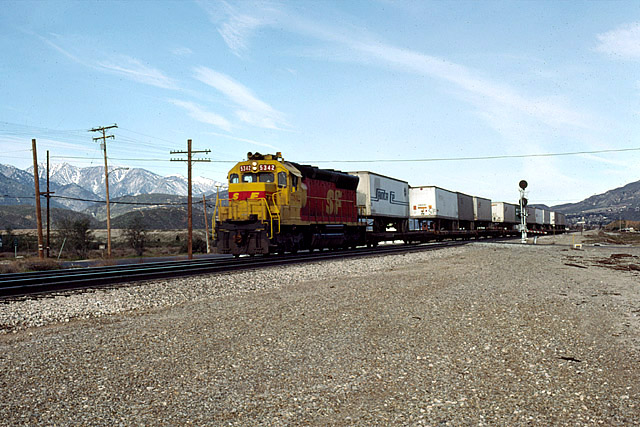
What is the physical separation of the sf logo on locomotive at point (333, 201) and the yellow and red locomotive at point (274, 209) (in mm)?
54

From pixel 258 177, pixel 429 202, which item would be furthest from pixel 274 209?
pixel 429 202

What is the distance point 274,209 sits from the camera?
764 inches

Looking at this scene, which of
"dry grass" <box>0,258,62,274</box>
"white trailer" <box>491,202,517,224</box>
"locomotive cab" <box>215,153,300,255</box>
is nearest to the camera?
"dry grass" <box>0,258,62,274</box>

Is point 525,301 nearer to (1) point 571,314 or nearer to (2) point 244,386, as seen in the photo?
(1) point 571,314

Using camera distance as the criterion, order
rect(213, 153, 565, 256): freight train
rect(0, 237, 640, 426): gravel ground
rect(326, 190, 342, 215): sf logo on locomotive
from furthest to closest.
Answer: rect(326, 190, 342, 215): sf logo on locomotive < rect(213, 153, 565, 256): freight train < rect(0, 237, 640, 426): gravel ground

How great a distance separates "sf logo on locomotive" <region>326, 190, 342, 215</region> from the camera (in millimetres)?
24438

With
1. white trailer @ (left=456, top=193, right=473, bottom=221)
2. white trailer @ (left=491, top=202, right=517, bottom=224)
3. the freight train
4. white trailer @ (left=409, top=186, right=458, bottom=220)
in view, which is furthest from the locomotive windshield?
white trailer @ (left=491, top=202, right=517, bottom=224)

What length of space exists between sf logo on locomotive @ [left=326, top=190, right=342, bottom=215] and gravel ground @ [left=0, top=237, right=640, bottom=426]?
1431cm

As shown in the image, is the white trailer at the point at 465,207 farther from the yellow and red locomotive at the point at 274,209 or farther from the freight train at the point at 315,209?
the yellow and red locomotive at the point at 274,209

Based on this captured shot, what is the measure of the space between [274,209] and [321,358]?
46.9ft

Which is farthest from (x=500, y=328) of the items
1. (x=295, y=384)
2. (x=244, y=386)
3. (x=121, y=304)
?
(x=121, y=304)

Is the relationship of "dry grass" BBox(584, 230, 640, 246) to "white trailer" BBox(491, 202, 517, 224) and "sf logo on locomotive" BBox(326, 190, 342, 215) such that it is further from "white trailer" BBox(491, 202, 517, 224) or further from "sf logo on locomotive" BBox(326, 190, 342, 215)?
"sf logo on locomotive" BBox(326, 190, 342, 215)

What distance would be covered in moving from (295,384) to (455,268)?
11.9 meters

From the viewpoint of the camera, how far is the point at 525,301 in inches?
362
